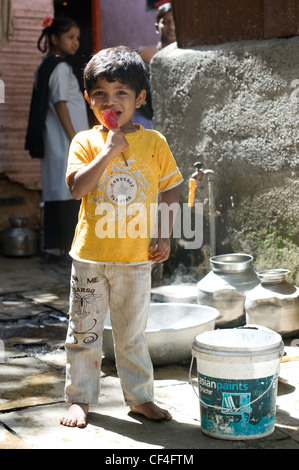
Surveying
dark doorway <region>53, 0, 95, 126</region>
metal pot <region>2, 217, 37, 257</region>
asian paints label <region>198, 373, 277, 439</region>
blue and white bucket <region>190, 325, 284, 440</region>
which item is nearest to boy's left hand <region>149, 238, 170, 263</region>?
blue and white bucket <region>190, 325, 284, 440</region>

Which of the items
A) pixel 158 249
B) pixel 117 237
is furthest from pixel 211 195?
pixel 117 237

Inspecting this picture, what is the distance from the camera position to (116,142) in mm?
2984

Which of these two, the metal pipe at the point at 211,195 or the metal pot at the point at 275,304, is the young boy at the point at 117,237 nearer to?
the metal pot at the point at 275,304

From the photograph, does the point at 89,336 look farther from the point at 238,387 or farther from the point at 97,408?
the point at 238,387

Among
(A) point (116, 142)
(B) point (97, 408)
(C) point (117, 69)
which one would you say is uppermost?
(C) point (117, 69)

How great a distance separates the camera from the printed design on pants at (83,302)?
316 cm

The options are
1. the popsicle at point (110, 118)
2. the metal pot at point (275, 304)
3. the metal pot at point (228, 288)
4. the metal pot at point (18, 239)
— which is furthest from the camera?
the metal pot at point (18, 239)

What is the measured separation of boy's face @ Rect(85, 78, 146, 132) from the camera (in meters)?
3.07

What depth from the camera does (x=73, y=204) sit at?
698 cm

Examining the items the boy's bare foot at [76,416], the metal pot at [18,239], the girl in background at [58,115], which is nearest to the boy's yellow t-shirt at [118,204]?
the boy's bare foot at [76,416]

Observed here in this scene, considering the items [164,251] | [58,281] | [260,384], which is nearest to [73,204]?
[58,281]

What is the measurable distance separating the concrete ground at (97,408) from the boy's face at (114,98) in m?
1.27

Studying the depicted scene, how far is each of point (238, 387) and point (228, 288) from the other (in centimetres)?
175

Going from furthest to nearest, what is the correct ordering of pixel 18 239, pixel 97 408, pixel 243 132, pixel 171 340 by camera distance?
1. pixel 18 239
2. pixel 243 132
3. pixel 171 340
4. pixel 97 408
